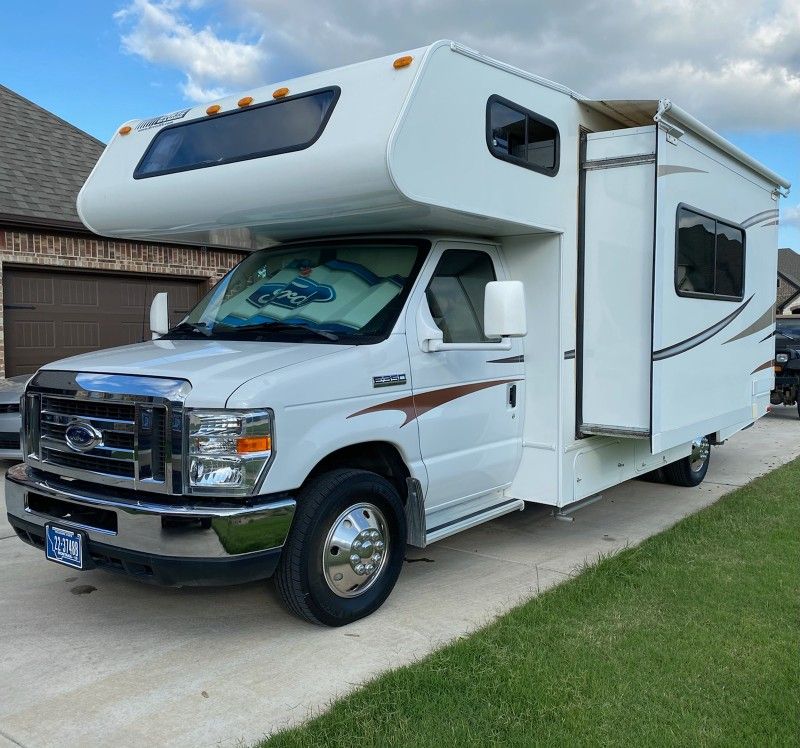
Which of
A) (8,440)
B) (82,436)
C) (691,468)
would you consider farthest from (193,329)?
(691,468)

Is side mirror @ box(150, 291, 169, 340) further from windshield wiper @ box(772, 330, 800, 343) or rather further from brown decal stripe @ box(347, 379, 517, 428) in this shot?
windshield wiper @ box(772, 330, 800, 343)

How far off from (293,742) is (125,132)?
428 centimetres

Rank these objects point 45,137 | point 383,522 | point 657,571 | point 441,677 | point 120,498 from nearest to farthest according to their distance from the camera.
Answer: point 441,677 → point 120,498 → point 383,522 → point 657,571 → point 45,137

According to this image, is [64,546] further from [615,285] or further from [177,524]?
[615,285]

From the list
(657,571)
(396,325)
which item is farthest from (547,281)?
(657,571)

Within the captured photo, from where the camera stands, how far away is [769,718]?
3.33m

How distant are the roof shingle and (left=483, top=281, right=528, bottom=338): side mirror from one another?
25.5ft

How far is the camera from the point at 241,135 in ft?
15.7

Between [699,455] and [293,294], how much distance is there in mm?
4845

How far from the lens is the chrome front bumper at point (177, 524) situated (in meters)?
3.68

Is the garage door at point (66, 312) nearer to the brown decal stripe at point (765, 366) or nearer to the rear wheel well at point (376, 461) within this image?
the rear wheel well at point (376, 461)

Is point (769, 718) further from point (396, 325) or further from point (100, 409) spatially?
point (100, 409)

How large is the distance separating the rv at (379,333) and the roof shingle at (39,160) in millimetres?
5629

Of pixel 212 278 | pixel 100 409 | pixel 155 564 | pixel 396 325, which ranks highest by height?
pixel 212 278
